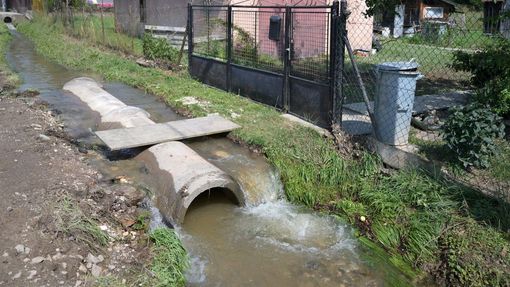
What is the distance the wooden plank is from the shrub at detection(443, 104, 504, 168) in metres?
3.37

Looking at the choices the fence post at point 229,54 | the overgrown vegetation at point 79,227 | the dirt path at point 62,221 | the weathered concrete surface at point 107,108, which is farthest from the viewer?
the fence post at point 229,54

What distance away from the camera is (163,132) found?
23.8 ft

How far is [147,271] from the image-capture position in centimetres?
414

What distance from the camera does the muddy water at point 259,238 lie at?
4539 mm

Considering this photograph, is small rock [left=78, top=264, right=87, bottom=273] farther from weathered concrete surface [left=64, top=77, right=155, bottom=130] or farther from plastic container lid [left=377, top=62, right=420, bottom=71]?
plastic container lid [left=377, top=62, right=420, bottom=71]

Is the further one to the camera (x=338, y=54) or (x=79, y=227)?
(x=338, y=54)

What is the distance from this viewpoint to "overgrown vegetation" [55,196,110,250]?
14.7ft

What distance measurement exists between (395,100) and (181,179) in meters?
3.03

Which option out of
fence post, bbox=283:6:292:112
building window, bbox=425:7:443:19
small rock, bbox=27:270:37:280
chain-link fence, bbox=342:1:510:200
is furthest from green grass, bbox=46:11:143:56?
building window, bbox=425:7:443:19

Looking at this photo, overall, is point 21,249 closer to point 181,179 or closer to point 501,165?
point 181,179

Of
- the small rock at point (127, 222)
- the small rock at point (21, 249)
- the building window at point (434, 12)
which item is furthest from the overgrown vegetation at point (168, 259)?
the building window at point (434, 12)

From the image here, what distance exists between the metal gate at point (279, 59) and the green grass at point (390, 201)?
1.76 ft

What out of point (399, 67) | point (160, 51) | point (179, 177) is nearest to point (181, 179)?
point (179, 177)

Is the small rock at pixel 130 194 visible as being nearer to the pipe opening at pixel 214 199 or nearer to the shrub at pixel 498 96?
the pipe opening at pixel 214 199
